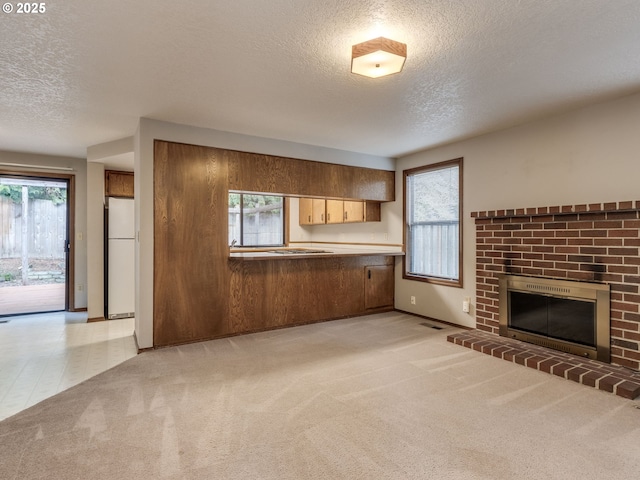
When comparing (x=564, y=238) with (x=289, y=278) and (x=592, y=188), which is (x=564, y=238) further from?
(x=289, y=278)

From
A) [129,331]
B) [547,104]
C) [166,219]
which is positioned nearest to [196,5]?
[166,219]

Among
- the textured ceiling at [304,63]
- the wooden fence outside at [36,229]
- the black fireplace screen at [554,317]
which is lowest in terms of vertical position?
the black fireplace screen at [554,317]

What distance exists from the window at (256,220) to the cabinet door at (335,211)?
115cm

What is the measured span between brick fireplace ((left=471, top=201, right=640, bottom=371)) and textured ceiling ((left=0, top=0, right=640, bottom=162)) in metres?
1.01

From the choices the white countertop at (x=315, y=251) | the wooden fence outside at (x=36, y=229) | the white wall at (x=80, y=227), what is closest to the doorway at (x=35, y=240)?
the wooden fence outside at (x=36, y=229)

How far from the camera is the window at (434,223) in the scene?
4652mm

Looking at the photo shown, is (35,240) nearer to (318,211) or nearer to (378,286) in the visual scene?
(318,211)

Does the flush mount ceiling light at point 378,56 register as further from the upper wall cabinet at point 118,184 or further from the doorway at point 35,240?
the doorway at point 35,240

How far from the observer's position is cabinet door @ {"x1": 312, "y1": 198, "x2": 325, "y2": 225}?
21.1ft

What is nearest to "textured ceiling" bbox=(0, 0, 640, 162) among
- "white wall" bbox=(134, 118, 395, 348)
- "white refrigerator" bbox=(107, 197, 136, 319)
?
"white wall" bbox=(134, 118, 395, 348)

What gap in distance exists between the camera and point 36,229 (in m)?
5.66

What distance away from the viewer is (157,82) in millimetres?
2771

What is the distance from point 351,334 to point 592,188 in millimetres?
2867

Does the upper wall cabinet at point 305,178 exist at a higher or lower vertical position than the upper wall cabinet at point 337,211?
higher
